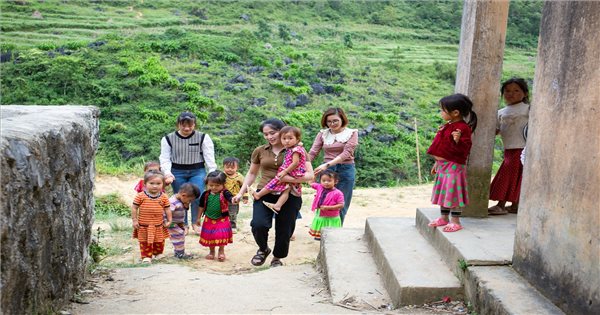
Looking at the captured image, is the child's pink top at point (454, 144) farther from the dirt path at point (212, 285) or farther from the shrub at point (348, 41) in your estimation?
the shrub at point (348, 41)

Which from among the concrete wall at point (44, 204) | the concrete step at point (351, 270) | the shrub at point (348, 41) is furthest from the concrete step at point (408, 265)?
the shrub at point (348, 41)

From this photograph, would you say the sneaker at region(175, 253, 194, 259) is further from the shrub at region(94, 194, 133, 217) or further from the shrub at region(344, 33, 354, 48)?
the shrub at region(344, 33, 354, 48)

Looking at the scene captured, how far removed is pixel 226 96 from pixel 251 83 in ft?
5.87

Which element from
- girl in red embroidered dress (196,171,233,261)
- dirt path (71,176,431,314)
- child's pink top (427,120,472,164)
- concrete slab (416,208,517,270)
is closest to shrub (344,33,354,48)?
dirt path (71,176,431,314)

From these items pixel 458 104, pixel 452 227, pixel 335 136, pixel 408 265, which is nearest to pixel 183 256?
pixel 335 136

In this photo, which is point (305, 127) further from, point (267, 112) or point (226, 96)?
point (226, 96)

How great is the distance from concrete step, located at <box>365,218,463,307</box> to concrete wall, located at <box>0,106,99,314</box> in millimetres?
1950

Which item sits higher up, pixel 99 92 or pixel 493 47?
pixel 493 47

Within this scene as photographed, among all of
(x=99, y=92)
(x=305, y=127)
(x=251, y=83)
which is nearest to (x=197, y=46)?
(x=251, y=83)

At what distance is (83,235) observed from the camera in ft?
13.4

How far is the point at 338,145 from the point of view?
582 cm

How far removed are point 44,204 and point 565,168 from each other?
99.7 inches

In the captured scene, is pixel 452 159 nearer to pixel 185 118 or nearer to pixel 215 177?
pixel 215 177

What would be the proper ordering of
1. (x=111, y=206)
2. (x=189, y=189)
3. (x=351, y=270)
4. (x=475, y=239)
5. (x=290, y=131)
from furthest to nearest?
(x=111, y=206) < (x=189, y=189) < (x=290, y=131) < (x=351, y=270) < (x=475, y=239)
